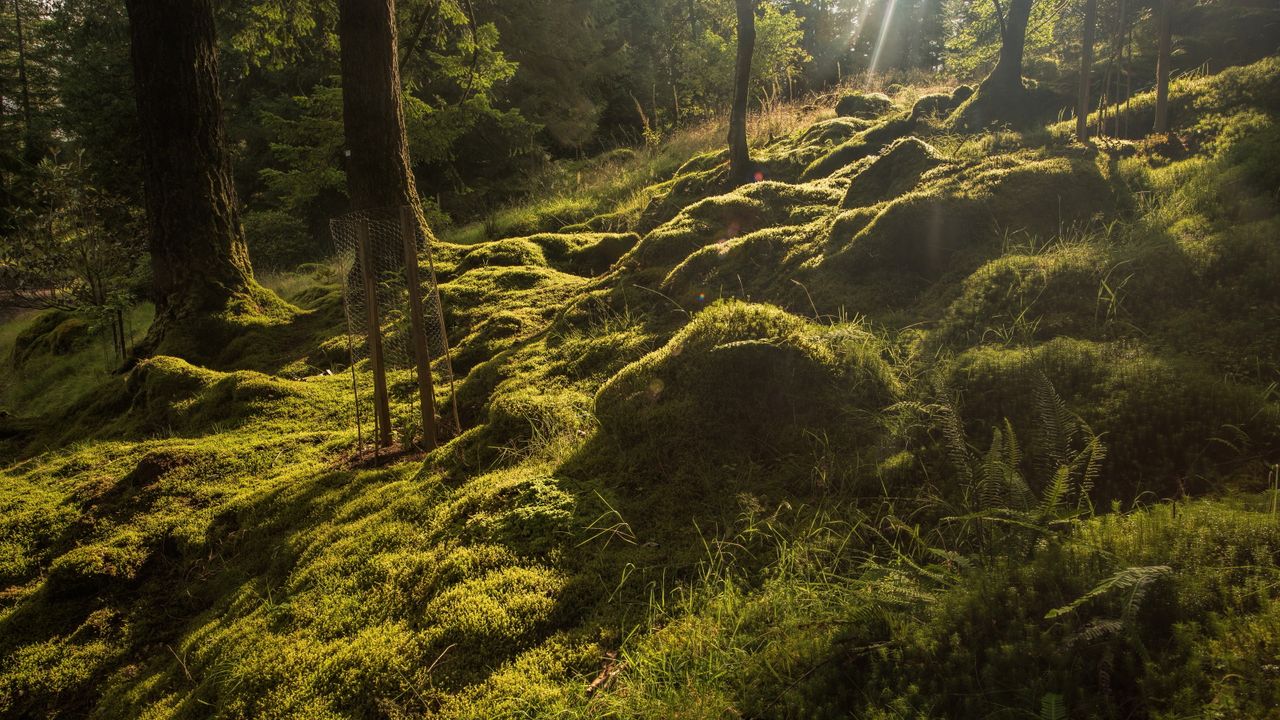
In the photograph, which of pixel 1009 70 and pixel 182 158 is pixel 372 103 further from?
pixel 1009 70

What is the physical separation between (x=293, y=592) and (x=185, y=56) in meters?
7.62

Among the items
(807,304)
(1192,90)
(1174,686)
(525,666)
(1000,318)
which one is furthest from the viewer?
(1192,90)

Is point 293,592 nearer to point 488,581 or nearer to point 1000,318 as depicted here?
point 488,581

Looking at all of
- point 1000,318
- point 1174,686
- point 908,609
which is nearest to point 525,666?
point 908,609

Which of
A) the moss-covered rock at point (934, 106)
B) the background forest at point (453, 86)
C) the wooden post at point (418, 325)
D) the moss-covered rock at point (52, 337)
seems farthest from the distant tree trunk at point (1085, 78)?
the moss-covered rock at point (52, 337)

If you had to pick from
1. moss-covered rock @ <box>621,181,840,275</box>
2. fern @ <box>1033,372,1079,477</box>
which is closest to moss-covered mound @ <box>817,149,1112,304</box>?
moss-covered rock @ <box>621,181,840,275</box>

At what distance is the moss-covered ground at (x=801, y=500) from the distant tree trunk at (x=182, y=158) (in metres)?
2.89

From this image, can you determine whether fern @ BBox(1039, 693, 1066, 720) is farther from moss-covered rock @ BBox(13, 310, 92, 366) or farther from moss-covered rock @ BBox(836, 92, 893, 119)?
moss-covered rock @ BBox(13, 310, 92, 366)

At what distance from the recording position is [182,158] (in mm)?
7496

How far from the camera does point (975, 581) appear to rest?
68.7 inches

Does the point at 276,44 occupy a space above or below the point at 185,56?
above

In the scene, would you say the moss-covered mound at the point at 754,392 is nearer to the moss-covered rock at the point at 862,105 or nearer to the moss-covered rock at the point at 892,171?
the moss-covered rock at the point at 892,171

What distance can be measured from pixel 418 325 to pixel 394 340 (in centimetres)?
260

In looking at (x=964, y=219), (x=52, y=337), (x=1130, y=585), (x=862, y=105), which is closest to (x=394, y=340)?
(x=964, y=219)
